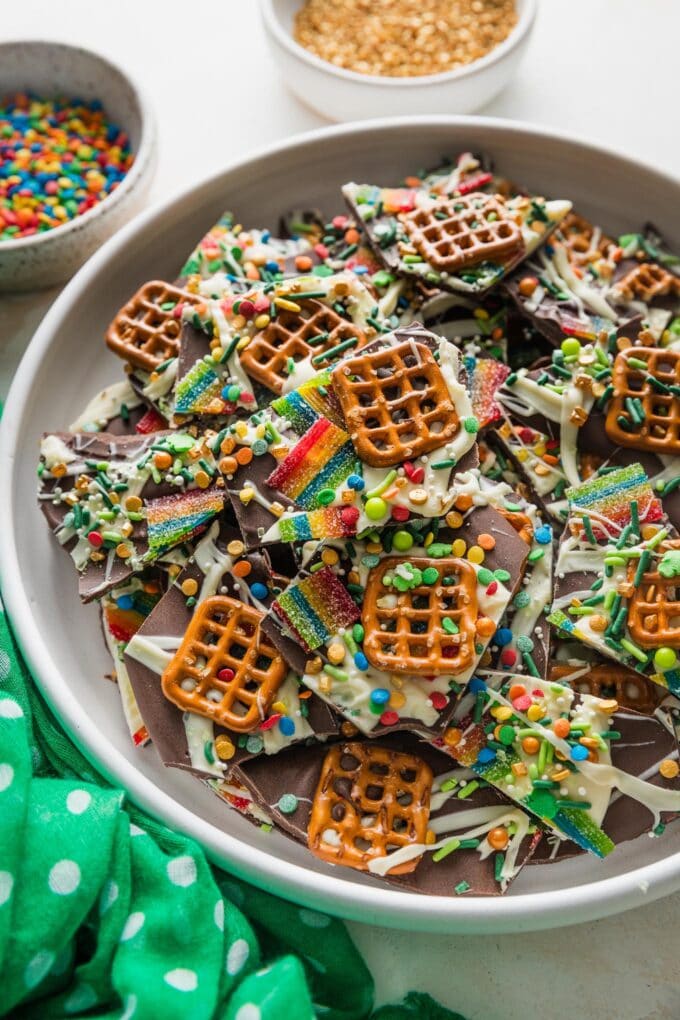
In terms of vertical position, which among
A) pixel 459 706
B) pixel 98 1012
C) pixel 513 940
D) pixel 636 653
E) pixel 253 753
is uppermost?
pixel 636 653

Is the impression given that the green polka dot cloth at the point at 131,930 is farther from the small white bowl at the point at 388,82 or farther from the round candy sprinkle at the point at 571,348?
the small white bowl at the point at 388,82

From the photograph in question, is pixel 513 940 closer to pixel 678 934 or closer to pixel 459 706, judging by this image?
pixel 678 934

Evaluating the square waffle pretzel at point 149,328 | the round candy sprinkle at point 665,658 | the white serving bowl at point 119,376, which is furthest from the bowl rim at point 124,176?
the round candy sprinkle at point 665,658

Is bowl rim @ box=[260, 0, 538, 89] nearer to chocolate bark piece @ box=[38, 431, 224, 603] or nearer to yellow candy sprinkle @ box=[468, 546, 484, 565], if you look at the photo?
chocolate bark piece @ box=[38, 431, 224, 603]

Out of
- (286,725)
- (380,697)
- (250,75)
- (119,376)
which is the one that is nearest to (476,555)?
(380,697)

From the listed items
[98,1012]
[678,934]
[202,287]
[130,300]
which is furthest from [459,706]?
[130,300]

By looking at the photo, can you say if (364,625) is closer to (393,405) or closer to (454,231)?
(393,405)
